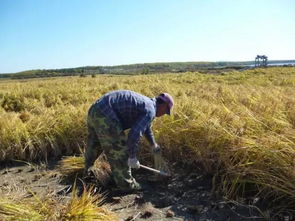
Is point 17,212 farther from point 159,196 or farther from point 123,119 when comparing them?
point 159,196

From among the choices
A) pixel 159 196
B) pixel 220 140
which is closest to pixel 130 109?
pixel 159 196

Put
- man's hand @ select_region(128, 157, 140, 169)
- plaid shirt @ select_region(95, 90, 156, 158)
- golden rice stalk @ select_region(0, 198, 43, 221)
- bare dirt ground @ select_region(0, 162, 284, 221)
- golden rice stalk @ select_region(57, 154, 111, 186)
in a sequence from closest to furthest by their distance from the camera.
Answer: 1. golden rice stalk @ select_region(0, 198, 43, 221)
2. bare dirt ground @ select_region(0, 162, 284, 221)
3. plaid shirt @ select_region(95, 90, 156, 158)
4. man's hand @ select_region(128, 157, 140, 169)
5. golden rice stalk @ select_region(57, 154, 111, 186)

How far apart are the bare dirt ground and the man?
43cm

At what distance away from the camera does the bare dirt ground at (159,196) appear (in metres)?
3.31

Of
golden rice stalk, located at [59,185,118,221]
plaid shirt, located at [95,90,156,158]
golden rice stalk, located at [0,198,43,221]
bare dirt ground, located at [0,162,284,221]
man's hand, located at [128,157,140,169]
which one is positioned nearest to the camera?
golden rice stalk, located at [0,198,43,221]

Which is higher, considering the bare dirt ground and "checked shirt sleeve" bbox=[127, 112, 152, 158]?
"checked shirt sleeve" bbox=[127, 112, 152, 158]

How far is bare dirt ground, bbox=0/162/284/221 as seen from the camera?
331 cm

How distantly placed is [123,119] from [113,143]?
0.95 ft

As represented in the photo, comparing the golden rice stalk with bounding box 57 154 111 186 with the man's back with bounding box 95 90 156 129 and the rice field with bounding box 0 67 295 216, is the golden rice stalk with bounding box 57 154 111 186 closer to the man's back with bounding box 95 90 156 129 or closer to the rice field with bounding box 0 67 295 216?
the rice field with bounding box 0 67 295 216

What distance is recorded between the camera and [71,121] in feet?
18.5

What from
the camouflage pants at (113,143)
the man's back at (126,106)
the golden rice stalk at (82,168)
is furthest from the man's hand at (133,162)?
→ the golden rice stalk at (82,168)

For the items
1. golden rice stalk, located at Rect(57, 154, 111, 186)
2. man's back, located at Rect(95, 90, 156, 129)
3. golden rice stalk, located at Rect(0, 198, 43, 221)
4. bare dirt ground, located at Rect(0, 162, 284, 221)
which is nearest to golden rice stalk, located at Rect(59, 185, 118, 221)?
golden rice stalk, located at Rect(0, 198, 43, 221)

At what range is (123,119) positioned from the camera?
362cm

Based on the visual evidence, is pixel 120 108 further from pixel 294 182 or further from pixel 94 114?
pixel 294 182
